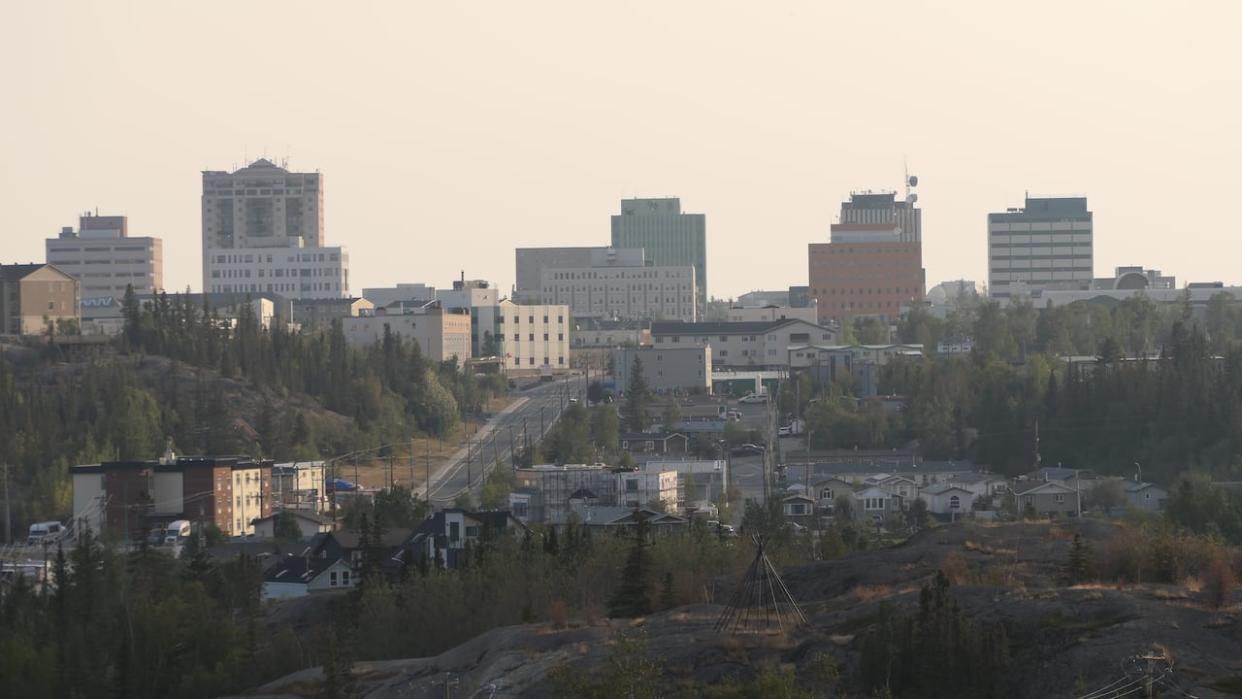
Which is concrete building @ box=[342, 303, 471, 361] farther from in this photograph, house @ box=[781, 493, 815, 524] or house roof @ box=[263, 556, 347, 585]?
house roof @ box=[263, 556, 347, 585]

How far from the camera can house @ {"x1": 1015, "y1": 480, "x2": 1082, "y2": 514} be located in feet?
300

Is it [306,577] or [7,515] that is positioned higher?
[7,515]

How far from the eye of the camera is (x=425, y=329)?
16862 cm

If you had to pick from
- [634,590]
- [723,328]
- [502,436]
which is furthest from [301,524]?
[723,328]

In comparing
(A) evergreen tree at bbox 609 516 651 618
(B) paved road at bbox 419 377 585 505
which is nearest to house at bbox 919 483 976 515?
(B) paved road at bbox 419 377 585 505

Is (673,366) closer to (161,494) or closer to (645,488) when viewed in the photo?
(645,488)

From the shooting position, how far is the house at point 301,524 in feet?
302

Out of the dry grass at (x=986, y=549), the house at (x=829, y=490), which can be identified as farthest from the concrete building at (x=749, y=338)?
the dry grass at (x=986, y=549)

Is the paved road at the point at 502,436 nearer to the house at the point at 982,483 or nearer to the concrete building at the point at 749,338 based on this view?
the concrete building at the point at 749,338

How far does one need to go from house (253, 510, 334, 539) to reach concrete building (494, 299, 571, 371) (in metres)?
82.3

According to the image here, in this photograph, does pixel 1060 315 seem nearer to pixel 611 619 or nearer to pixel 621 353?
pixel 621 353

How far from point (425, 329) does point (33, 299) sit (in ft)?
118

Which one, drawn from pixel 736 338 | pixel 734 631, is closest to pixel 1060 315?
pixel 736 338

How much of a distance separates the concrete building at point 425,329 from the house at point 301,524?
70.6m
